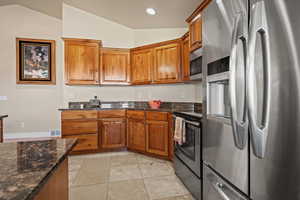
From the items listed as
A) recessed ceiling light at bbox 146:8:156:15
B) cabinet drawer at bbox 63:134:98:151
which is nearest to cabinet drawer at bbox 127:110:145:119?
cabinet drawer at bbox 63:134:98:151

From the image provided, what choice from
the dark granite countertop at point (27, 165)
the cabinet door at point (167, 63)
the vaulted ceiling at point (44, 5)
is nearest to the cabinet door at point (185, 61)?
the cabinet door at point (167, 63)

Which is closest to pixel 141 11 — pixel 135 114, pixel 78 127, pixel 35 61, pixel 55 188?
pixel 135 114

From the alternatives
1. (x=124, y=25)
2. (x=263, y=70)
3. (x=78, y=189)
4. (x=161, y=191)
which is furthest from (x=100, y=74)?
(x=263, y=70)

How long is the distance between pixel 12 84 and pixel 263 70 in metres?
6.05

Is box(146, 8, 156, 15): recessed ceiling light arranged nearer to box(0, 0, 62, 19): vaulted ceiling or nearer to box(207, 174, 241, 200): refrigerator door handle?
box(0, 0, 62, 19): vaulted ceiling

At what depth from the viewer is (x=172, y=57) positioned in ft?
11.3

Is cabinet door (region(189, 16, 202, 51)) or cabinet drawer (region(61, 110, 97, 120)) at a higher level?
cabinet door (region(189, 16, 202, 51))

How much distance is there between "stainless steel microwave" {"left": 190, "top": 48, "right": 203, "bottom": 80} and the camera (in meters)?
2.31

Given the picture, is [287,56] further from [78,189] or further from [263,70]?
[78,189]

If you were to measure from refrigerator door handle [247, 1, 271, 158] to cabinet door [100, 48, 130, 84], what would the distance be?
3334 millimetres

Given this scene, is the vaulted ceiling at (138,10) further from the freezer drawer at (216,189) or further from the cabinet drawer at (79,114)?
the freezer drawer at (216,189)

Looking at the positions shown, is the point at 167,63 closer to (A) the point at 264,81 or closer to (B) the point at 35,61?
(A) the point at 264,81

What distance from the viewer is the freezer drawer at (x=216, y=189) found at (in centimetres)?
126

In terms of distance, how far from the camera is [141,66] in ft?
12.9
